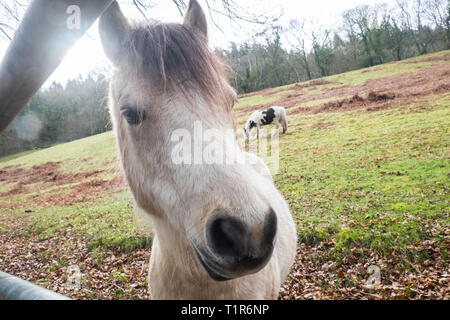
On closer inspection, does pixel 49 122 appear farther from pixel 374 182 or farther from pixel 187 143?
pixel 187 143

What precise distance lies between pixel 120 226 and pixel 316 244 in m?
5.67

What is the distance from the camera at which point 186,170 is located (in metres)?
1.43

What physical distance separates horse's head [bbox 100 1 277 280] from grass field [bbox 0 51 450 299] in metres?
1.06

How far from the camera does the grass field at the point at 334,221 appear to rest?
179 inches

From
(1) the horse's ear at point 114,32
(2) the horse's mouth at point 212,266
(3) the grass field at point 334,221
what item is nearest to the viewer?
(2) the horse's mouth at point 212,266


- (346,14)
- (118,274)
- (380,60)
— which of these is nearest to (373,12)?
(346,14)

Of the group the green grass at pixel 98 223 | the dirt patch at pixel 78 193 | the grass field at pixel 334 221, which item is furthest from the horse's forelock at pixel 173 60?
the dirt patch at pixel 78 193

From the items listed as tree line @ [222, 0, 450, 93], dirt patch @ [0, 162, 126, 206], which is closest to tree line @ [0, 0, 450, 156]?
tree line @ [222, 0, 450, 93]

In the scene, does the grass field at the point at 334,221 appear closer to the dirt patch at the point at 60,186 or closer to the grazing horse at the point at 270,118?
the dirt patch at the point at 60,186

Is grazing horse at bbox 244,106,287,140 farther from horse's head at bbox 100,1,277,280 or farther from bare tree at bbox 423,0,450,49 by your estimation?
bare tree at bbox 423,0,450,49

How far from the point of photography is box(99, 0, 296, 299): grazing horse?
4.07ft

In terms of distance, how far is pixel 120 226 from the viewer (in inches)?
306
